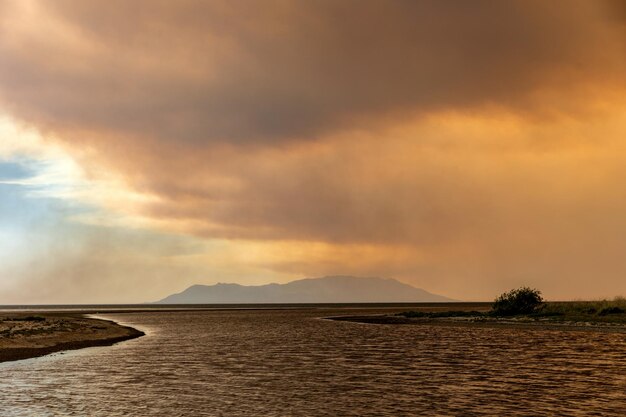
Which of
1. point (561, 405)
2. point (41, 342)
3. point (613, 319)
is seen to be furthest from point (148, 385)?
point (613, 319)

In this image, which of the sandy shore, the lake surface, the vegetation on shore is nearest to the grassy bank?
the vegetation on shore

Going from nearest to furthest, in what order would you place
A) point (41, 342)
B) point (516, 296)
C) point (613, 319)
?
point (41, 342), point (613, 319), point (516, 296)

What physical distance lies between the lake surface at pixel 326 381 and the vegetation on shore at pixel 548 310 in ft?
103

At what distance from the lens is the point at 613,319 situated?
8075 centimetres

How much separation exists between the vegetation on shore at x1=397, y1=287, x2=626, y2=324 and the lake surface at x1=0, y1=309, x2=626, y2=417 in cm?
3140

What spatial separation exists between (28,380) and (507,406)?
27.3 m

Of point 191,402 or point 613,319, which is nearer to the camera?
point 191,402

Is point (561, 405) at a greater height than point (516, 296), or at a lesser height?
lesser

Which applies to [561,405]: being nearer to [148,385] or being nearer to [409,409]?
[409,409]

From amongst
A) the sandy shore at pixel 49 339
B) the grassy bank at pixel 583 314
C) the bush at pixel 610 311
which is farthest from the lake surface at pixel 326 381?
the bush at pixel 610 311

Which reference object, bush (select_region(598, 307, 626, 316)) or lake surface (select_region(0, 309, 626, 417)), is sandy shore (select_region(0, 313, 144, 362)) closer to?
lake surface (select_region(0, 309, 626, 417))

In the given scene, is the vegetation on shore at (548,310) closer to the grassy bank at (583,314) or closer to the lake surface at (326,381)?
the grassy bank at (583,314)

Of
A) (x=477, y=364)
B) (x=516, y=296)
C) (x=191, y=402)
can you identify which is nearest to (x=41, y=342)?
(x=191, y=402)

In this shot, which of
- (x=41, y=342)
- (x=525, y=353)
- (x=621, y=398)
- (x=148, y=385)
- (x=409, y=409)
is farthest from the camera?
(x=41, y=342)
